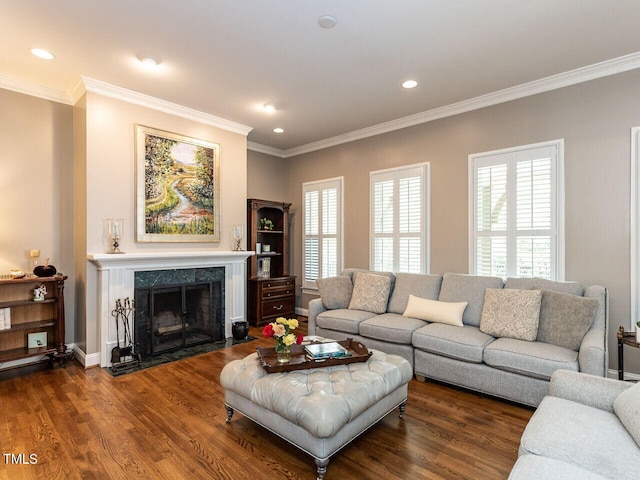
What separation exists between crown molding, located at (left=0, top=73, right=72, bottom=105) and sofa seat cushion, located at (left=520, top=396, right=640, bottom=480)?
5.22 m

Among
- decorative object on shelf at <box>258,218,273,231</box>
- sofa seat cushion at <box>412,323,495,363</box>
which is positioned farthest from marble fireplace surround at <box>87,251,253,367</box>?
sofa seat cushion at <box>412,323,495,363</box>

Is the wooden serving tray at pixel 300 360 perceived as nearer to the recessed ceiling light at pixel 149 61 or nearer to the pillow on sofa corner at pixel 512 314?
the pillow on sofa corner at pixel 512 314

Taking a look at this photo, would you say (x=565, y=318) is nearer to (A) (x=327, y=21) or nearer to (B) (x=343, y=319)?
(B) (x=343, y=319)

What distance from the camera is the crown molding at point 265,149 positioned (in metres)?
5.94

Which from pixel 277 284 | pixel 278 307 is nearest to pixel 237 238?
pixel 277 284

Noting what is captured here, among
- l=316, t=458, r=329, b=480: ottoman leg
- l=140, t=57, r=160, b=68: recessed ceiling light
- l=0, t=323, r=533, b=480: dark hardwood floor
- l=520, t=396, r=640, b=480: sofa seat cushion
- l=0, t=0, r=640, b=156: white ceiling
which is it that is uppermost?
l=0, t=0, r=640, b=156: white ceiling

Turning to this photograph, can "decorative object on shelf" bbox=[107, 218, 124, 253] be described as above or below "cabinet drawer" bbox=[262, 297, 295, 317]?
above

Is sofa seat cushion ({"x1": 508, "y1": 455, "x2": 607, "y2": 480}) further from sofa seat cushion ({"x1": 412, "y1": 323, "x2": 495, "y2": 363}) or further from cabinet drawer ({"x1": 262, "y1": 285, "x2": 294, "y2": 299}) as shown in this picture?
cabinet drawer ({"x1": 262, "y1": 285, "x2": 294, "y2": 299})

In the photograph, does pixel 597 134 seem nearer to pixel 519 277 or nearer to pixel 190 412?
pixel 519 277

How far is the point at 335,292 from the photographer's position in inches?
175

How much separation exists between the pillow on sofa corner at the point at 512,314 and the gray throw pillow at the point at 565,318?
0.21 feet

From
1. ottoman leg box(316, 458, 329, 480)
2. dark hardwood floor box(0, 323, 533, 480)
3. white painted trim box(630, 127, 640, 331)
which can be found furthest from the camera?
white painted trim box(630, 127, 640, 331)

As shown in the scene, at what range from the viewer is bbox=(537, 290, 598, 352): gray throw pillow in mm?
2826

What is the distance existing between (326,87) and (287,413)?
10.6 ft
